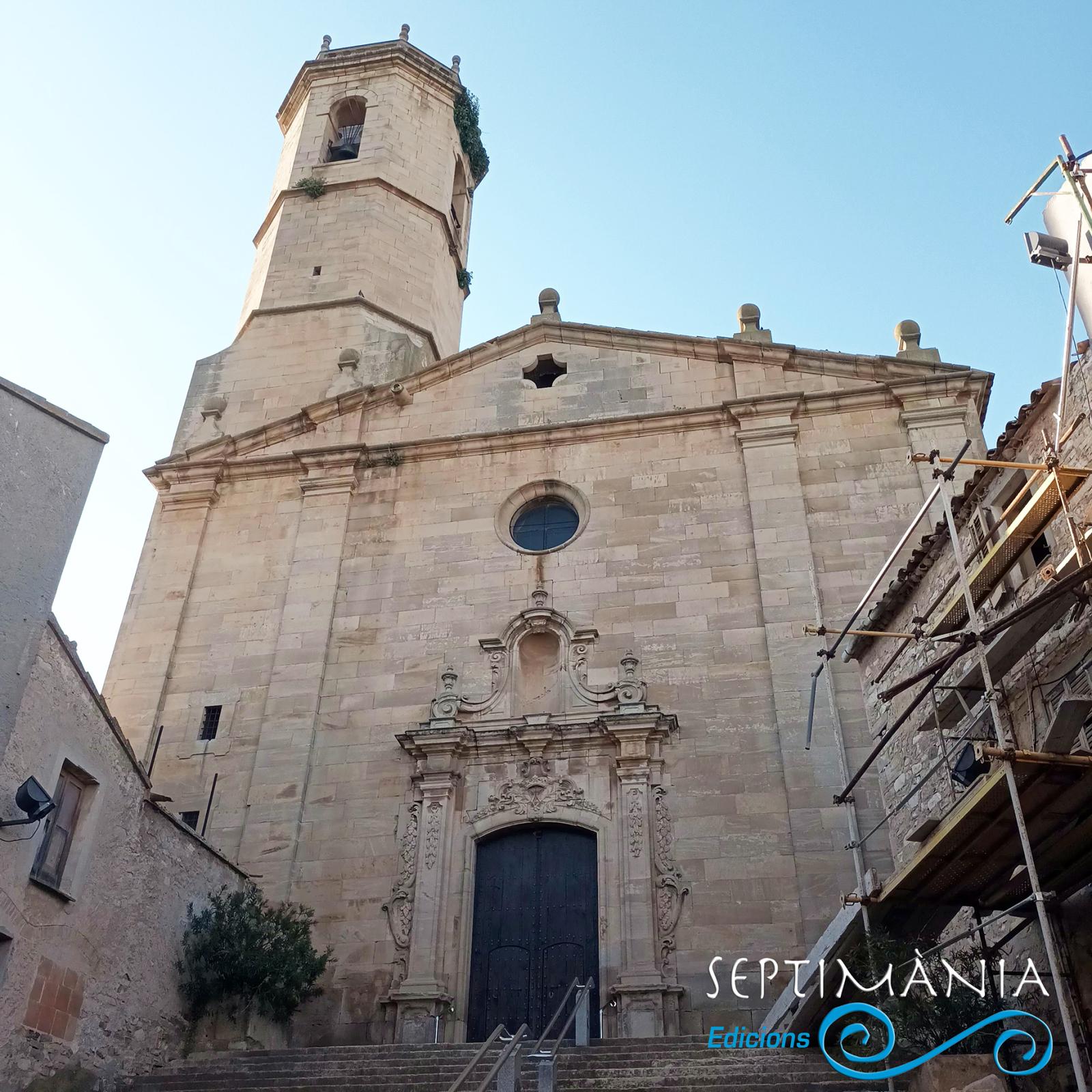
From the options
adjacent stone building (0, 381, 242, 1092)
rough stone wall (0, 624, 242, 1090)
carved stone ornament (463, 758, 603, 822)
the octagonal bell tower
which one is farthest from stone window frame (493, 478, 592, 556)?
adjacent stone building (0, 381, 242, 1092)

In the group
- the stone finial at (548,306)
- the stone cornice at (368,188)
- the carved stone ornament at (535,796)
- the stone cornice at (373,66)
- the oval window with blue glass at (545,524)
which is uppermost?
the stone cornice at (373,66)

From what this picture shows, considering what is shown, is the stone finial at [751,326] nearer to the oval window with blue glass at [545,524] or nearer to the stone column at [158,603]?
the oval window with blue glass at [545,524]

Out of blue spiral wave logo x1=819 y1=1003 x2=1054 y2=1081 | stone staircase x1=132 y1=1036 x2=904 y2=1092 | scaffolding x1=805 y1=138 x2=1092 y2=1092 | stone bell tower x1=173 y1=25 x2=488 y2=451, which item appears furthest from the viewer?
stone bell tower x1=173 y1=25 x2=488 y2=451

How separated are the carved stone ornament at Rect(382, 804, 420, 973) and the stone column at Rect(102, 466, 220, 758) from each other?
4061 mm

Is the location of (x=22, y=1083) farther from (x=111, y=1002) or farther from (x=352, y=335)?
(x=352, y=335)

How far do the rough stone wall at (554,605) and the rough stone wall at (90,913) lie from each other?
7.50ft

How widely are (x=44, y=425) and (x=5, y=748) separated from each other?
3.00 metres

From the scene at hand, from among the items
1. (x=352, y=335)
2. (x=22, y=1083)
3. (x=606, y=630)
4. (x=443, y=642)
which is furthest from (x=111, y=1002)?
(x=352, y=335)

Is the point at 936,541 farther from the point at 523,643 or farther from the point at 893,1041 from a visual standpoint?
the point at 523,643

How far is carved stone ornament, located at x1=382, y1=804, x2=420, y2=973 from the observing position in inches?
530

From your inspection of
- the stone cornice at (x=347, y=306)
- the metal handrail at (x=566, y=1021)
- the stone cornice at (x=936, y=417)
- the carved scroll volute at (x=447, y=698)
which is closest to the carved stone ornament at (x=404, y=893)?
the carved scroll volute at (x=447, y=698)

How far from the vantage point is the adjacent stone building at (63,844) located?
31.2 ft

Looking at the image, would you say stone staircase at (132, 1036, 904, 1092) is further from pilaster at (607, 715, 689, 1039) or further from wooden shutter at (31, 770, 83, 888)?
wooden shutter at (31, 770, 83, 888)

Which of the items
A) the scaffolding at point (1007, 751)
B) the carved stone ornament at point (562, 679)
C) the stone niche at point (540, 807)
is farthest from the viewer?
the carved stone ornament at point (562, 679)
